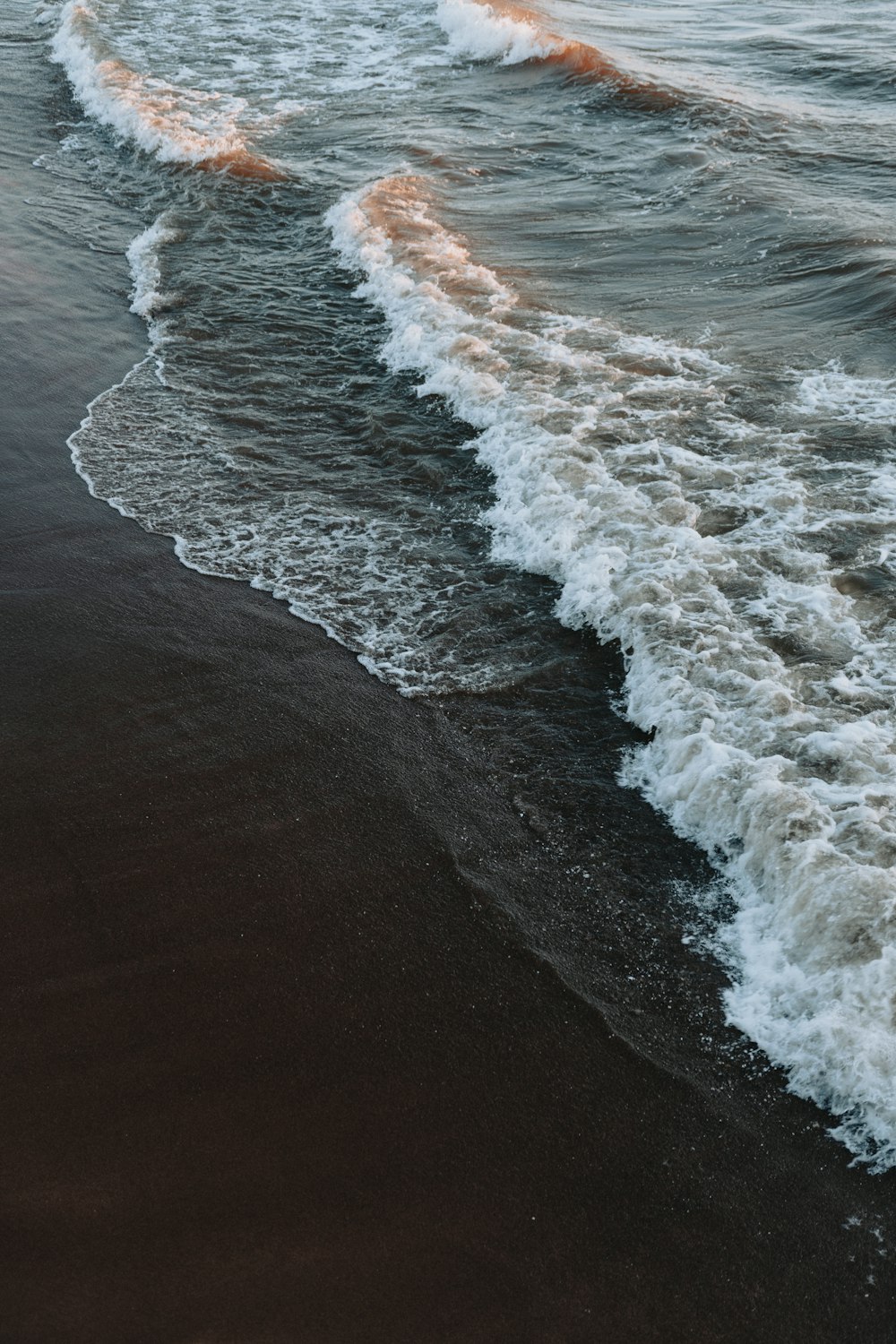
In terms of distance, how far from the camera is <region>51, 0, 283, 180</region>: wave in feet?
48.4

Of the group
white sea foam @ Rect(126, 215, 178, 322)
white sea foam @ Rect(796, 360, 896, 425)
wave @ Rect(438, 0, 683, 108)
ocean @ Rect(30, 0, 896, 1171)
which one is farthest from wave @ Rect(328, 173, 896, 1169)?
wave @ Rect(438, 0, 683, 108)

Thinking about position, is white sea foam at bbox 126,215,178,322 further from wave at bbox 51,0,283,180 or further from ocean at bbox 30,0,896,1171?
wave at bbox 51,0,283,180

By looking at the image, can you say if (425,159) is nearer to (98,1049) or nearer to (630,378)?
(630,378)

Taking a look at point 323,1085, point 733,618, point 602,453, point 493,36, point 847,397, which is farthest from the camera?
point 493,36

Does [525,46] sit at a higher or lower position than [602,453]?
higher

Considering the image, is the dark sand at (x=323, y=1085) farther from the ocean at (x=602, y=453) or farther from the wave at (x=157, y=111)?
the wave at (x=157, y=111)

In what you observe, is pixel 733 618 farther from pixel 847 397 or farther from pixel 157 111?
pixel 157 111

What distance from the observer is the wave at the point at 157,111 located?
580 inches

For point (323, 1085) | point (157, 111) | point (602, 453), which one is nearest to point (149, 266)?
point (602, 453)

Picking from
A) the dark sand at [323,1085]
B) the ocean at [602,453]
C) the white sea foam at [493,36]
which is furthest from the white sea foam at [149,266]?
the white sea foam at [493,36]

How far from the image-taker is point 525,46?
1934 cm

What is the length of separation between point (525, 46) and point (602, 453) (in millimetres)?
15444

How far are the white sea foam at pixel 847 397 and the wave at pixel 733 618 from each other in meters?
0.63

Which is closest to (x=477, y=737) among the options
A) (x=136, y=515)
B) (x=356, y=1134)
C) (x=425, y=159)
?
(x=356, y=1134)
